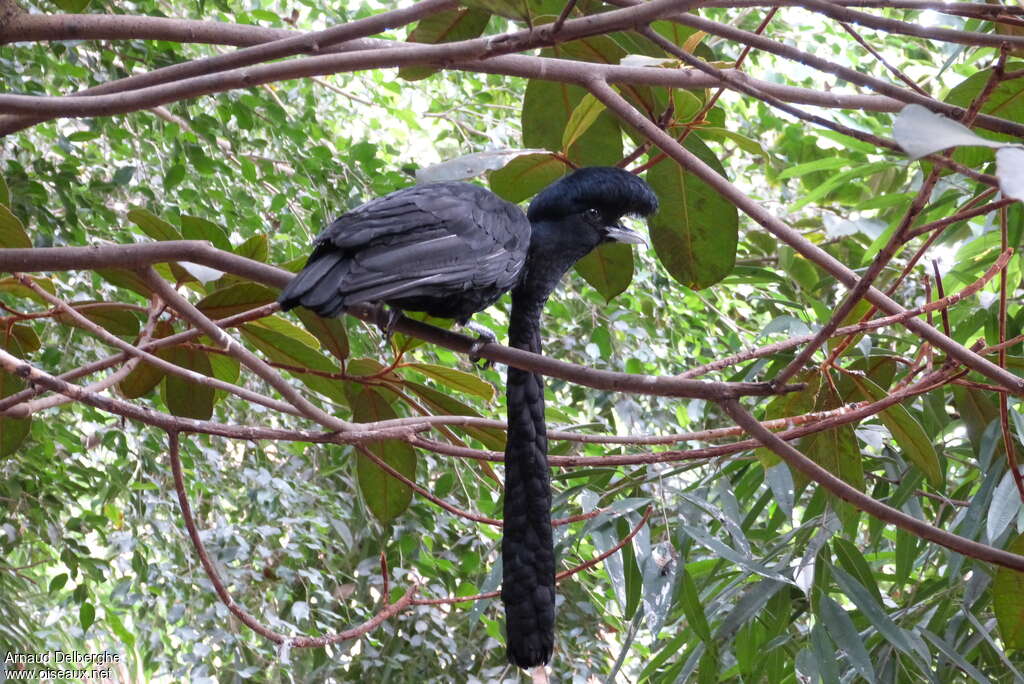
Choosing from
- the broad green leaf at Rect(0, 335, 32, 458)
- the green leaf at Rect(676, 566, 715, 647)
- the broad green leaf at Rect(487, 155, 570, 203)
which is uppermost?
the broad green leaf at Rect(487, 155, 570, 203)

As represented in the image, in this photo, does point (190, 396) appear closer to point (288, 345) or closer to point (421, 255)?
point (288, 345)

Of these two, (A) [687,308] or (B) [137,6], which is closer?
(B) [137,6]

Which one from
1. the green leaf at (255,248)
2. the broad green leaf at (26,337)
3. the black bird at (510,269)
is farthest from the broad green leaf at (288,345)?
the broad green leaf at (26,337)

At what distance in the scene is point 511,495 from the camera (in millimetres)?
1612

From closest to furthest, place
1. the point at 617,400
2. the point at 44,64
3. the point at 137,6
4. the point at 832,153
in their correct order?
1. the point at 44,64
2. the point at 137,6
3. the point at 617,400
4. the point at 832,153

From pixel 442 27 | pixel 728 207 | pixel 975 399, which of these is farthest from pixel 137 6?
pixel 975 399

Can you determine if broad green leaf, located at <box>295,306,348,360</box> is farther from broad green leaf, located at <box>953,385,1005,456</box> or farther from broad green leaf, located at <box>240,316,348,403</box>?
broad green leaf, located at <box>953,385,1005,456</box>

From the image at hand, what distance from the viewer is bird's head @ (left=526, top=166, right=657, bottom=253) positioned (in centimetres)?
173

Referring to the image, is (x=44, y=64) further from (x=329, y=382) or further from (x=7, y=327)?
(x=329, y=382)

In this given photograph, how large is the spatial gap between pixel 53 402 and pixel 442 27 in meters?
0.92

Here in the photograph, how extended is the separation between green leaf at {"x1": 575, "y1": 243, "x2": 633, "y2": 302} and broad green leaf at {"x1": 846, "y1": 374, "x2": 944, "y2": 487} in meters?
0.53

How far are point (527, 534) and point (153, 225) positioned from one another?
2.53ft

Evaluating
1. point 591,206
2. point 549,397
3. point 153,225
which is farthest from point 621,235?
point 549,397

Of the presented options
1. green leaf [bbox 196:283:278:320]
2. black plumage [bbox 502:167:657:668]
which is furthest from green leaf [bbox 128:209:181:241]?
black plumage [bbox 502:167:657:668]
